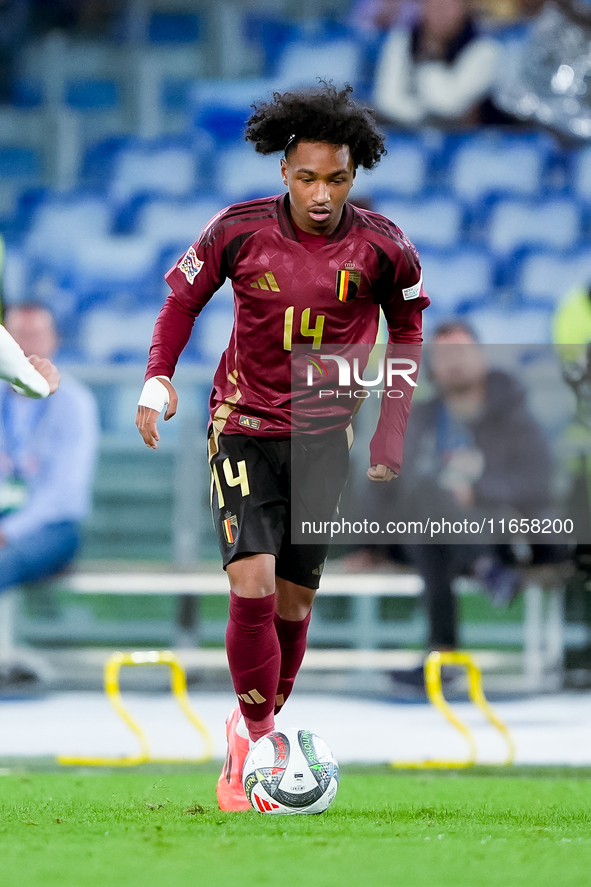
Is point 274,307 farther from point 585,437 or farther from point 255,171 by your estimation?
point 255,171

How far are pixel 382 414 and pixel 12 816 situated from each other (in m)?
1.61

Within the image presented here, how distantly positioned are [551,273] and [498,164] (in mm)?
1054

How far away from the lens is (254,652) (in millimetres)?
3480

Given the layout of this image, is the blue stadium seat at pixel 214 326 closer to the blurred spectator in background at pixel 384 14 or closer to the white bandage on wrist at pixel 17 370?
the blurred spectator in background at pixel 384 14

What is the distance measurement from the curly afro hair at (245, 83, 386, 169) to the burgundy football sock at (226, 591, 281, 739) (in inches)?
52.7

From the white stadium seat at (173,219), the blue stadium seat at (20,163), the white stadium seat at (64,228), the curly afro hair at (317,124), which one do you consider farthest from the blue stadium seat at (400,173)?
the curly afro hair at (317,124)

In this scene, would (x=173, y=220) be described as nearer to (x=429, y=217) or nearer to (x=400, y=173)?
(x=400, y=173)

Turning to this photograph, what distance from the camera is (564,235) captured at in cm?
991

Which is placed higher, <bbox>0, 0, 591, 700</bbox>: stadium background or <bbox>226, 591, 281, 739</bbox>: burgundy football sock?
<bbox>0, 0, 591, 700</bbox>: stadium background

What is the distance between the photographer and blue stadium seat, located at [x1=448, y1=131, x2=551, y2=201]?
32.9 ft

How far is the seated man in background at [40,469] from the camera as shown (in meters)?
7.31

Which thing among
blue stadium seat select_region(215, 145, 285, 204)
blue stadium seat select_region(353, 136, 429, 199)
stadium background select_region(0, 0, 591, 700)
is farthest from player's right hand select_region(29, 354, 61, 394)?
blue stadium seat select_region(353, 136, 429, 199)

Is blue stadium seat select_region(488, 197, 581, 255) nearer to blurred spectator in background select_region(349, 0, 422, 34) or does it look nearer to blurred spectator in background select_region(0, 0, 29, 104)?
blurred spectator in background select_region(349, 0, 422, 34)

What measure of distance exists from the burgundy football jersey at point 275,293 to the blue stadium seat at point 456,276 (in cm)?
594
